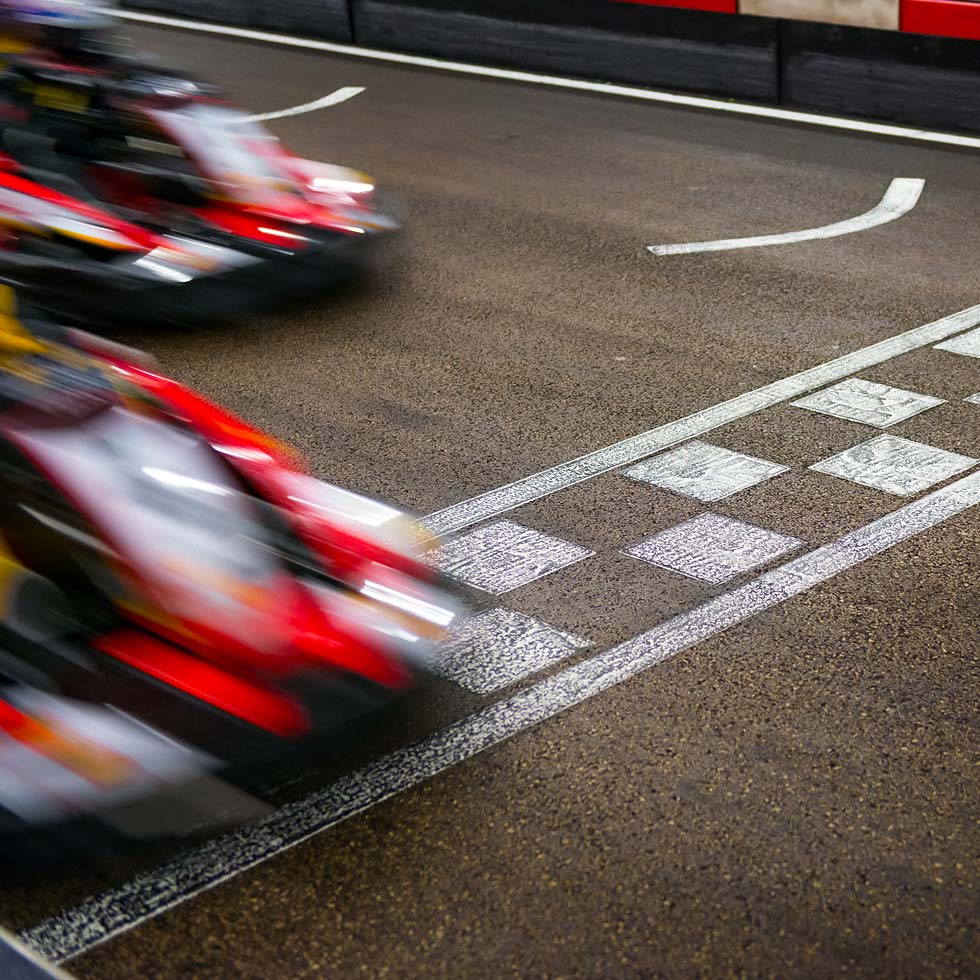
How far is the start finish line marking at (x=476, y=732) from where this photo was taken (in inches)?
129

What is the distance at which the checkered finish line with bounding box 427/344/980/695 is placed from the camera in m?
4.27

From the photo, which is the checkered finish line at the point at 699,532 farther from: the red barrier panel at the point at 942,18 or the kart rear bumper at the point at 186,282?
the red barrier panel at the point at 942,18

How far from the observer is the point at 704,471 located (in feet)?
17.6

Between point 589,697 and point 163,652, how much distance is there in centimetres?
117

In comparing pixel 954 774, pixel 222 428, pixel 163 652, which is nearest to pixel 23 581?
pixel 163 652

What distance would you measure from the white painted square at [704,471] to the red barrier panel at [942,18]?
561cm

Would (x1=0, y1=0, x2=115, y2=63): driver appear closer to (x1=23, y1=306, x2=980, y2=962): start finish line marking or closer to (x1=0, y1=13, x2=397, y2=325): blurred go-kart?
(x1=0, y1=13, x2=397, y2=325): blurred go-kart

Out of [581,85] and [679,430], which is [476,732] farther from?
[581,85]

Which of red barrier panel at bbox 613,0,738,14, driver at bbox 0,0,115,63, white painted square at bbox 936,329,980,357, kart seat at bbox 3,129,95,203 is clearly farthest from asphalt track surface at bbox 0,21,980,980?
red barrier panel at bbox 613,0,738,14

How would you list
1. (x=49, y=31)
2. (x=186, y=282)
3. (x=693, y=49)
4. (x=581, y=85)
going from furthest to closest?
(x=581, y=85) → (x=693, y=49) → (x=49, y=31) → (x=186, y=282)

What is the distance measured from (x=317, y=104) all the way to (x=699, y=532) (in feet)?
25.9

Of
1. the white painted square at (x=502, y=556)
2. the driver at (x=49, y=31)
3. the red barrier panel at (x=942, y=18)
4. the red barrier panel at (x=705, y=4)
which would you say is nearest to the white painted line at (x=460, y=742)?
the white painted square at (x=502, y=556)

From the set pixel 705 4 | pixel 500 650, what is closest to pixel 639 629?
pixel 500 650

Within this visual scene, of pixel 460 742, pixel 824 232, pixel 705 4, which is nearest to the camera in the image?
pixel 460 742
